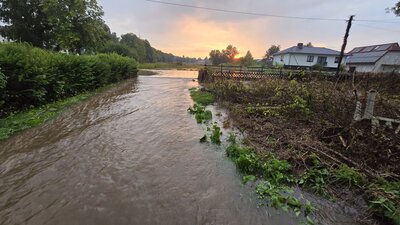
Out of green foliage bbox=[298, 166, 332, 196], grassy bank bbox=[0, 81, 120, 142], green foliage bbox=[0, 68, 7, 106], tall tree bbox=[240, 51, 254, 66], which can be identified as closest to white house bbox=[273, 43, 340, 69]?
tall tree bbox=[240, 51, 254, 66]

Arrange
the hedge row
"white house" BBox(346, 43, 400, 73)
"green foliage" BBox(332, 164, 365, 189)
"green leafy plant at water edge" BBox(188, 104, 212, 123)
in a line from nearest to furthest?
"green foliage" BBox(332, 164, 365, 189)
the hedge row
"green leafy plant at water edge" BBox(188, 104, 212, 123)
"white house" BBox(346, 43, 400, 73)

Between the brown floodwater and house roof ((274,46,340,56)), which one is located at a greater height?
house roof ((274,46,340,56))

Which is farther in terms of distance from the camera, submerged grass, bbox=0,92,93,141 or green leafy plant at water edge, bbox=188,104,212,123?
green leafy plant at water edge, bbox=188,104,212,123

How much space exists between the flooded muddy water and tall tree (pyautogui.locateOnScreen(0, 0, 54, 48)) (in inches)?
948

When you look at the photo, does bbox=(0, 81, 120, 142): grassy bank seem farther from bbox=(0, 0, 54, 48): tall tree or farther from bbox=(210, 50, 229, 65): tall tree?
bbox=(210, 50, 229, 65): tall tree

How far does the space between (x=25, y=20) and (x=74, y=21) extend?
27.1 feet

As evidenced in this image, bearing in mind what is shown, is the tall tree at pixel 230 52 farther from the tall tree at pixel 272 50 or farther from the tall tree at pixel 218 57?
the tall tree at pixel 272 50

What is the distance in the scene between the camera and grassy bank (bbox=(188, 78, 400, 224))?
324 cm

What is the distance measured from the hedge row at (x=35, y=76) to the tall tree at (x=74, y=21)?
10.9 m

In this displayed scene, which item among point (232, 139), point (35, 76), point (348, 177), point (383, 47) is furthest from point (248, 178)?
point (383, 47)

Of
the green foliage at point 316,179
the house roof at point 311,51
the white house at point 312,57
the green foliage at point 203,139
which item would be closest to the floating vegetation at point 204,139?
the green foliage at point 203,139

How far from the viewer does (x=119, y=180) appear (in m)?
3.65

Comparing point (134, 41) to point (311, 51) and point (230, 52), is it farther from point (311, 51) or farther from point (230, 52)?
point (311, 51)

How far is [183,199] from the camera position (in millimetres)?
3250
